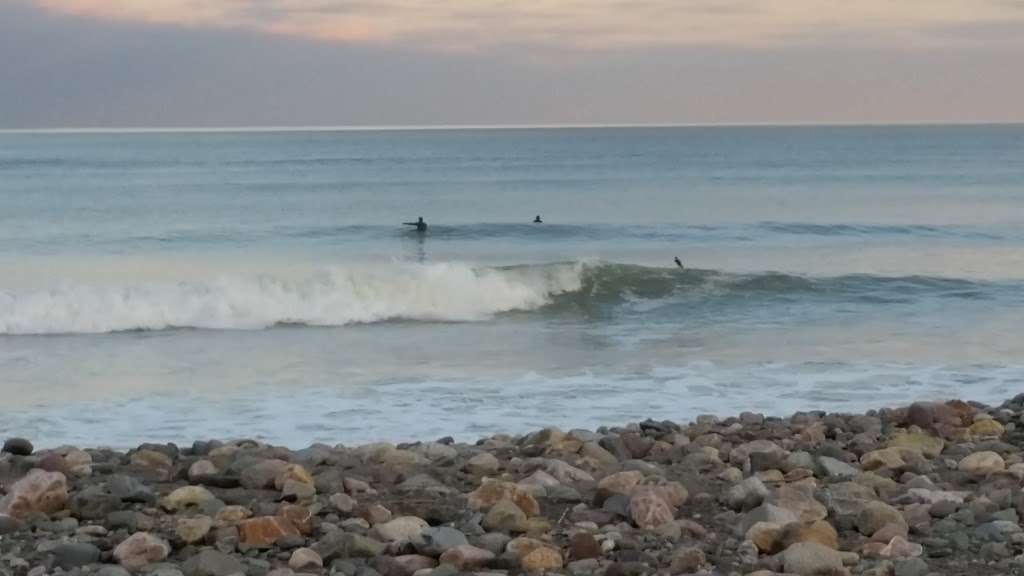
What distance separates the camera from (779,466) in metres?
5.90

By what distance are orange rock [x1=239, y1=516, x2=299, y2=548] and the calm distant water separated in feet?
11.0

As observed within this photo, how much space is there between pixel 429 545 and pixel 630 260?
72.3ft

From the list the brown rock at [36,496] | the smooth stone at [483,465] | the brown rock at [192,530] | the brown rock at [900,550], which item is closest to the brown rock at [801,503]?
the brown rock at [900,550]

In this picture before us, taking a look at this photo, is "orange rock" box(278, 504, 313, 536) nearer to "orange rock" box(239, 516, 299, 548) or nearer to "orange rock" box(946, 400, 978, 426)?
"orange rock" box(239, 516, 299, 548)

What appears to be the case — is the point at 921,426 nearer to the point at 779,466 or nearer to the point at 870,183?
the point at 779,466

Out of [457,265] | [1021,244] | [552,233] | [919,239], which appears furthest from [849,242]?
[457,265]

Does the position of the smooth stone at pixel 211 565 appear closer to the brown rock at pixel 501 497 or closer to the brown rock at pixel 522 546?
the brown rock at pixel 522 546

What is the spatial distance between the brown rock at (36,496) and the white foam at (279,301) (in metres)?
9.95

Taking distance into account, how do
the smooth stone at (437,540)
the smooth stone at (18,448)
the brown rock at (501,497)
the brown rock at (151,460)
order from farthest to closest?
the smooth stone at (18,448), the brown rock at (151,460), the brown rock at (501,497), the smooth stone at (437,540)

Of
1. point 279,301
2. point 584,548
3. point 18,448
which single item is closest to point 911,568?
point 584,548

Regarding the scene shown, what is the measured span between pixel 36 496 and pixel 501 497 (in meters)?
1.85

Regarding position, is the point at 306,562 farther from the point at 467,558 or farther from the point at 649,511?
the point at 649,511

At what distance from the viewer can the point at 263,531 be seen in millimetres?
4645

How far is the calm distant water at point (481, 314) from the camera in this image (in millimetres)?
9398
